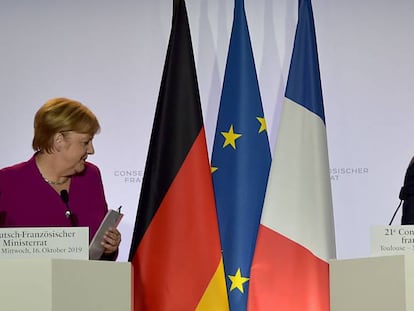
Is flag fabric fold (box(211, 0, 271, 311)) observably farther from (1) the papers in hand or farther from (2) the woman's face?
(1) the papers in hand

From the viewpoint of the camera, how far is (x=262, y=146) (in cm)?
397

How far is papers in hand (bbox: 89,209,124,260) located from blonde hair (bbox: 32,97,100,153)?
0.46 meters

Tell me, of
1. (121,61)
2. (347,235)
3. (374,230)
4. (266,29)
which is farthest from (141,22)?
(374,230)

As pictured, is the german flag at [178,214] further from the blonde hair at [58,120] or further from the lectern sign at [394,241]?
the lectern sign at [394,241]

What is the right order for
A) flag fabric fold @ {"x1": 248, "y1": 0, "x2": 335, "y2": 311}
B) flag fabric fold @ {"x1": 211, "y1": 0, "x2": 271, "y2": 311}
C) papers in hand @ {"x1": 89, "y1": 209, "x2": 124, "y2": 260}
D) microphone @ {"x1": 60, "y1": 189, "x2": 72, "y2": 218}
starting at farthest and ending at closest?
flag fabric fold @ {"x1": 211, "y1": 0, "x2": 271, "y2": 311} < flag fabric fold @ {"x1": 248, "y1": 0, "x2": 335, "y2": 311} < microphone @ {"x1": 60, "y1": 189, "x2": 72, "y2": 218} < papers in hand @ {"x1": 89, "y1": 209, "x2": 124, "y2": 260}

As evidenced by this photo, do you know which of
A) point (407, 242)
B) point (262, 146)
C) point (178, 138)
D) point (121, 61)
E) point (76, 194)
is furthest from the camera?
point (121, 61)

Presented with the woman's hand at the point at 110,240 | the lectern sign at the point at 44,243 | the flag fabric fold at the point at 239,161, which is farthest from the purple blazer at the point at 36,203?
the lectern sign at the point at 44,243

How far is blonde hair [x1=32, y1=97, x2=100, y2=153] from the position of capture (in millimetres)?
3275

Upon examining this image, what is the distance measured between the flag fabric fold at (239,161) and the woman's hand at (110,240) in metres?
0.85

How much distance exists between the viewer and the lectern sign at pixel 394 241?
2.29 meters

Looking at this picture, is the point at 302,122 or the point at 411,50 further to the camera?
the point at 411,50

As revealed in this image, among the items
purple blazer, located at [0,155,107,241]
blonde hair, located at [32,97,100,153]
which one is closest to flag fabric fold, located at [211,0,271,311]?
purple blazer, located at [0,155,107,241]

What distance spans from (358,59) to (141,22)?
112 cm

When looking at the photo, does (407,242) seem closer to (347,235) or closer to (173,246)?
(173,246)
